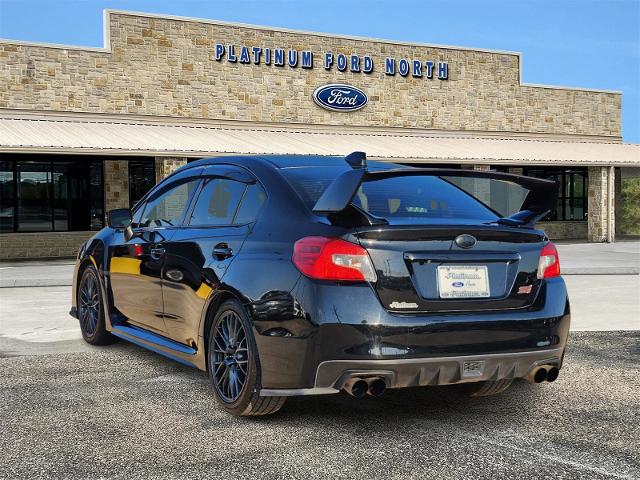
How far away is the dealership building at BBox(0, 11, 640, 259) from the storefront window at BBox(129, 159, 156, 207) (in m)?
0.04

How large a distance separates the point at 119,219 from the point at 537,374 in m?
3.86

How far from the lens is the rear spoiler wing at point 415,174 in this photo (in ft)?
15.3

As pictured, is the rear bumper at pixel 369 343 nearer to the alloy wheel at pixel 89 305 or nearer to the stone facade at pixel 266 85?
the alloy wheel at pixel 89 305

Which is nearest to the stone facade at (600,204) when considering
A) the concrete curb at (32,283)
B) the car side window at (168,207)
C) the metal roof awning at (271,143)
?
the metal roof awning at (271,143)

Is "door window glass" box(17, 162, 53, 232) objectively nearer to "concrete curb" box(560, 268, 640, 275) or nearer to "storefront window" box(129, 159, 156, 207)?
"storefront window" box(129, 159, 156, 207)

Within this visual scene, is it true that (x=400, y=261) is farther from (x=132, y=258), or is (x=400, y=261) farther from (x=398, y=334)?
(x=132, y=258)

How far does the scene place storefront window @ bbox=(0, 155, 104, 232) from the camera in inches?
883

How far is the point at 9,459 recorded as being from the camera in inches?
172

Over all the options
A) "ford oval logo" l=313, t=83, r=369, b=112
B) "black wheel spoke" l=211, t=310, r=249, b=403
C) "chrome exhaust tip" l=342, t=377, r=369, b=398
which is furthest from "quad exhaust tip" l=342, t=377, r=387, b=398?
"ford oval logo" l=313, t=83, r=369, b=112

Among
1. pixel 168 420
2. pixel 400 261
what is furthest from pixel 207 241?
pixel 400 261

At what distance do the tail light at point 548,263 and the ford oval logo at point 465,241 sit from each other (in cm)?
54

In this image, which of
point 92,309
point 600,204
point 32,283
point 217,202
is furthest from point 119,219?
point 600,204

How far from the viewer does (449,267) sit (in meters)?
4.71

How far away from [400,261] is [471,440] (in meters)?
1.08
